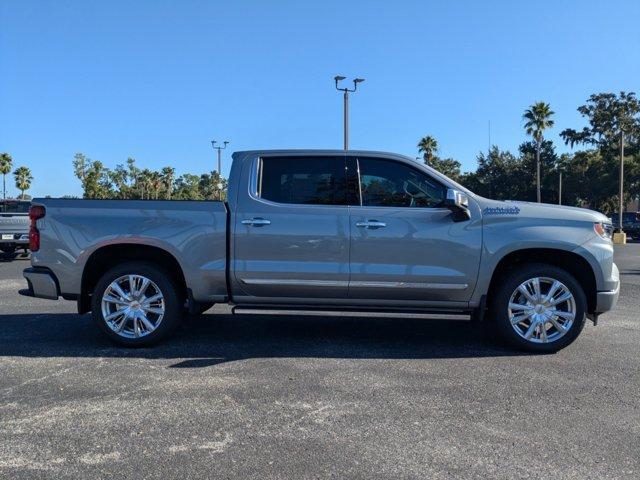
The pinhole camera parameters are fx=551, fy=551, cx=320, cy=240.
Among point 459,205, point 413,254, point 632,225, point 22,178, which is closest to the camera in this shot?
point 459,205

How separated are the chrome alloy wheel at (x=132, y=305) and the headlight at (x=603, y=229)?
4.34 m

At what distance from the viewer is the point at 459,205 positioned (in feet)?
17.1

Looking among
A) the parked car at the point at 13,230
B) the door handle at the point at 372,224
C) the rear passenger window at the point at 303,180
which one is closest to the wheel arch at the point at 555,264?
the door handle at the point at 372,224

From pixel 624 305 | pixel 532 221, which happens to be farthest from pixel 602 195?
pixel 532 221

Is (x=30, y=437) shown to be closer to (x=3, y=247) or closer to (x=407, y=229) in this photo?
(x=407, y=229)

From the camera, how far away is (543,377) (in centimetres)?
470

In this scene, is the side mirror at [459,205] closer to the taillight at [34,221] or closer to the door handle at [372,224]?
the door handle at [372,224]

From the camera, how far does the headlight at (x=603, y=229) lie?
536 cm

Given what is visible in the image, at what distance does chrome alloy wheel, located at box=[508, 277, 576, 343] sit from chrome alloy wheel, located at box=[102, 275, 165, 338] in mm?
3523

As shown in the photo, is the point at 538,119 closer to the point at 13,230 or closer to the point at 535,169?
the point at 535,169

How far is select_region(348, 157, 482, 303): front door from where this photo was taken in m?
5.34

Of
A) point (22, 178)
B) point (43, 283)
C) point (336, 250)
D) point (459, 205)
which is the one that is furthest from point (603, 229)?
point (22, 178)

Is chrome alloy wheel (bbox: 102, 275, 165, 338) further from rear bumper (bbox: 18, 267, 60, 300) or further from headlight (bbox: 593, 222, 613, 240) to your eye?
headlight (bbox: 593, 222, 613, 240)

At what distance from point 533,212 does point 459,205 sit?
0.79 metres
